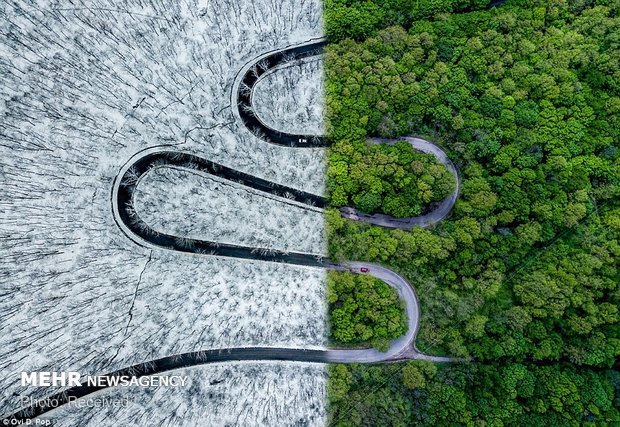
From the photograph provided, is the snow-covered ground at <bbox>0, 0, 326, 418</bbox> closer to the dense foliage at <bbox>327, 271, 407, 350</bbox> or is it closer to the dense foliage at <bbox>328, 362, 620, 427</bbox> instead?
the dense foliage at <bbox>327, 271, 407, 350</bbox>

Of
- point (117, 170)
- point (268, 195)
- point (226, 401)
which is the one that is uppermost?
point (117, 170)

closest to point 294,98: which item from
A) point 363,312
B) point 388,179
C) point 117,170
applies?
point 388,179

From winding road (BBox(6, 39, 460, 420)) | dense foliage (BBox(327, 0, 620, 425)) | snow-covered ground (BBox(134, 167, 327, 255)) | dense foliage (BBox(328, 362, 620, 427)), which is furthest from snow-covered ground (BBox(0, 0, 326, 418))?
dense foliage (BBox(327, 0, 620, 425))

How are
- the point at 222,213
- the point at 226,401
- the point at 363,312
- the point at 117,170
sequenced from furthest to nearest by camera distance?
1. the point at 222,213
2. the point at 117,170
3. the point at 363,312
4. the point at 226,401

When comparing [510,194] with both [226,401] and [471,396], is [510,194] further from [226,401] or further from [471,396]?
[226,401]

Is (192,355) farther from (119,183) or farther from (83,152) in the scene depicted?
(83,152)
